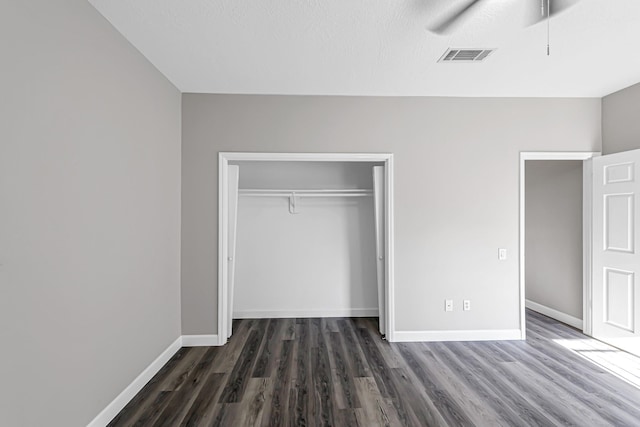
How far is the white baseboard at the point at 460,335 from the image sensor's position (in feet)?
10.8

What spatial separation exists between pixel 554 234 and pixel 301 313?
139 inches

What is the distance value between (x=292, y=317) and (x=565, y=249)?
3.64 m

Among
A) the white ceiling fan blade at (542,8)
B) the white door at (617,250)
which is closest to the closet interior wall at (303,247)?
the white ceiling fan blade at (542,8)

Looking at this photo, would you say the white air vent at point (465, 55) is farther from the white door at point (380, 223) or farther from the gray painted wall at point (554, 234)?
the gray painted wall at point (554, 234)

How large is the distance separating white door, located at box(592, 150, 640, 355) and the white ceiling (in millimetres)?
903

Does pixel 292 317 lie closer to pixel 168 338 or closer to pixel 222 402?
pixel 168 338

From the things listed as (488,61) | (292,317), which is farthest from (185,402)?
(488,61)

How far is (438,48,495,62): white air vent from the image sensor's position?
2.43 meters

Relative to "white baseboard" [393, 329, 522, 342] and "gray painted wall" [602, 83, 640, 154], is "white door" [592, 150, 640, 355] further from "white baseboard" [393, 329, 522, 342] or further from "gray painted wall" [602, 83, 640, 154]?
"white baseboard" [393, 329, 522, 342]

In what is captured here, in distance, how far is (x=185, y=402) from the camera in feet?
7.30

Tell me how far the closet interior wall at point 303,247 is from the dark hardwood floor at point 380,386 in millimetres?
707

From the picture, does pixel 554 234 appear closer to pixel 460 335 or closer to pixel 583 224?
pixel 583 224

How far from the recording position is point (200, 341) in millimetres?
3195

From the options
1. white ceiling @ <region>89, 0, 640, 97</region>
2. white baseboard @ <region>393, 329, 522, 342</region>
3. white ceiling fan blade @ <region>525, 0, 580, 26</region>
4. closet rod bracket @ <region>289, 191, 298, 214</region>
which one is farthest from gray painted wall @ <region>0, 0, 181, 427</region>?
white ceiling fan blade @ <region>525, 0, 580, 26</region>
